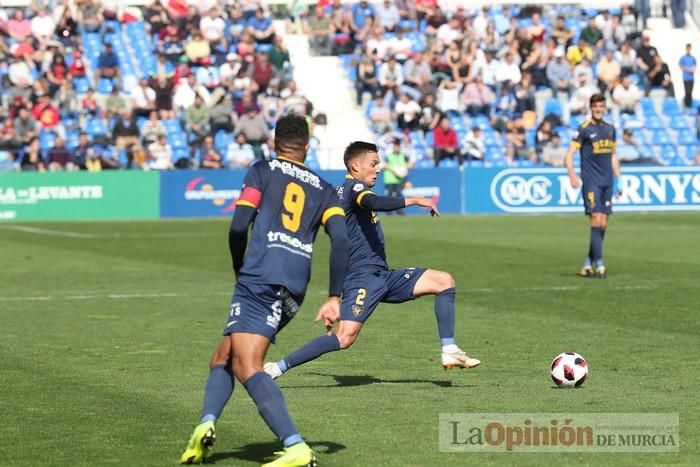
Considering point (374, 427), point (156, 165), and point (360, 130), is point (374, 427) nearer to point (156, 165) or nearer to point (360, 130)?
point (156, 165)

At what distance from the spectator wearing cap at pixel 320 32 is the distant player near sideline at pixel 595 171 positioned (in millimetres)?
20769

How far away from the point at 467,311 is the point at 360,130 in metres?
23.8

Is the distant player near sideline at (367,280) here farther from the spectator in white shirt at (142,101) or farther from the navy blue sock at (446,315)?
the spectator in white shirt at (142,101)

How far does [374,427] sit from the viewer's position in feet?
30.2

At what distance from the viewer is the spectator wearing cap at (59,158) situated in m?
35.1

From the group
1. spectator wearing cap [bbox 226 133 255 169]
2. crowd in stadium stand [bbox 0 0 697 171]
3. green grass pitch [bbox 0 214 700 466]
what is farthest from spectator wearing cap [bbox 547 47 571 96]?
green grass pitch [bbox 0 214 700 466]

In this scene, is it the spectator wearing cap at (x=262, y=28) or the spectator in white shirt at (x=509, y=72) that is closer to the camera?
the spectator wearing cap at (x=262, y=28)

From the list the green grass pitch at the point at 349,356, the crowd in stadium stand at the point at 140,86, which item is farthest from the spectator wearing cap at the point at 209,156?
the green grass pitch at the point at 349,356

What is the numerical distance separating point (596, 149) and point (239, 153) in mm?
16868

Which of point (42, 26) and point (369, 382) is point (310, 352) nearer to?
point (369, 382)

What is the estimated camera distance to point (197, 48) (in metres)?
39.2

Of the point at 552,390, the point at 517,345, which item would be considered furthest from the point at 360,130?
the point at 552,390

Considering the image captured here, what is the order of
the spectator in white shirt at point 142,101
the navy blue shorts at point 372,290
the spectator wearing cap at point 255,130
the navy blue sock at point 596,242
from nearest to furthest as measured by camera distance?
the navy blue shorts at point 372,290 → the navy blue sock at point 596,242 → the spectator wearing cap at point 255,130 → the spectator in white shirt at point 142,101

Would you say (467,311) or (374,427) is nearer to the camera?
(374,427)
